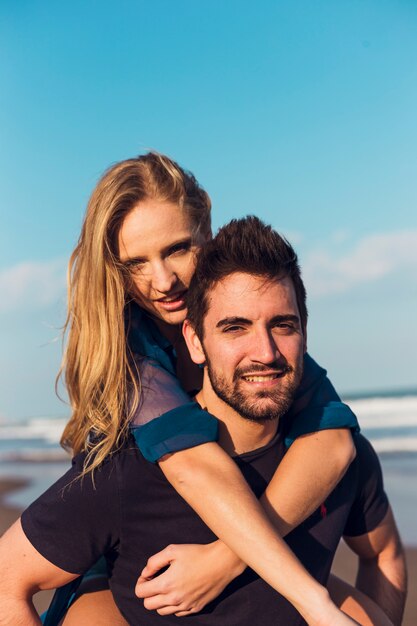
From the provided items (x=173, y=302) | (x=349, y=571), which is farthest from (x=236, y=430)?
(x=349, y=571)

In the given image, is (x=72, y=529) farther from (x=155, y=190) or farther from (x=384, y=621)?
(x=155, y=190)

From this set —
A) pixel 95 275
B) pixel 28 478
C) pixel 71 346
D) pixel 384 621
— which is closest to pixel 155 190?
pixel 95 275

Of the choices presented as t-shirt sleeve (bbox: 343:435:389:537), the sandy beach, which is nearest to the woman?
t-shirt sleeve (bbox: 343:435:389:537)

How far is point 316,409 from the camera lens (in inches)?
126

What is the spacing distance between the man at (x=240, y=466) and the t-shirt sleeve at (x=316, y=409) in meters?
0.10

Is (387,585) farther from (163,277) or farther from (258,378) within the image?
(163,277)

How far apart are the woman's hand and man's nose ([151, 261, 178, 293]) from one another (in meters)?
1.22

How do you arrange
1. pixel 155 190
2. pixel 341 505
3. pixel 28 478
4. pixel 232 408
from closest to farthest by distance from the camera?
1. pixel 232 408
2. pixel 341 505
3. pixel 155 190
4. pixel 28 478

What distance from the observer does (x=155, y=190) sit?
12.7 feet

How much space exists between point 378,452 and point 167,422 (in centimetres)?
1095

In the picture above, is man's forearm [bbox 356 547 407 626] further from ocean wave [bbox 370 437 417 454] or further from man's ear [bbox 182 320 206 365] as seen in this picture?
ocean wave [bbox 370 437 417 454]

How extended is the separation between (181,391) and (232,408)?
0.25 metres

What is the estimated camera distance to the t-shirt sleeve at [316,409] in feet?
10.3

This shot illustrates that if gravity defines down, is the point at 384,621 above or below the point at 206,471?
Answer: below
